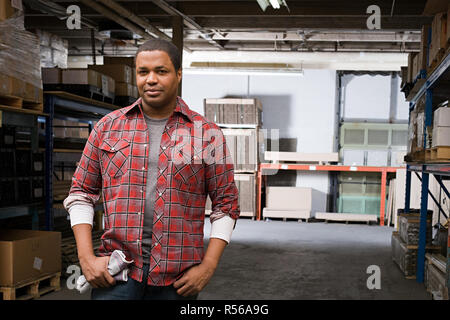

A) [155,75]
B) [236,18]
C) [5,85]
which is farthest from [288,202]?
[155,75]

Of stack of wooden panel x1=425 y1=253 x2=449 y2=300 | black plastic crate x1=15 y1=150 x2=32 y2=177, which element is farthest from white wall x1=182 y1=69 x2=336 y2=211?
black plastic crate x1=15 y1=150 x2=32 y2=177

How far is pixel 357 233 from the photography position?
31.1ft

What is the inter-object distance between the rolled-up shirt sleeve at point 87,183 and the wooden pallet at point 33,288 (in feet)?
9.70

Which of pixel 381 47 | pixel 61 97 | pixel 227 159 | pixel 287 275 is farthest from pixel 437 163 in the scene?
pixel 381 47

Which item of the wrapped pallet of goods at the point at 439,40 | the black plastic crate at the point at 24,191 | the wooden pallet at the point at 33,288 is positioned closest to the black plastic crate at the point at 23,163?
the black plastic crate at the point at 24,191

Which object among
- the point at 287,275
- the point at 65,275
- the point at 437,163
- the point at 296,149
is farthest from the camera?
the point at 296,149

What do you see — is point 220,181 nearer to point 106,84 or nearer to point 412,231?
point 412,231

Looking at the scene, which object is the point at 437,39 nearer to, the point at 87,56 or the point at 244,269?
the point at 244,269

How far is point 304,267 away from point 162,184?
490cm

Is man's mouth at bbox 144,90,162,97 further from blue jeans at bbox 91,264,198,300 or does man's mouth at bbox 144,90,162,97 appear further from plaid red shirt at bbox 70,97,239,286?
blue jeans at bbox 91,264,198,300

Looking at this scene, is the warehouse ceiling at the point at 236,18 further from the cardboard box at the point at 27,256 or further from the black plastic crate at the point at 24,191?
the cardboard box at the point at 27,256

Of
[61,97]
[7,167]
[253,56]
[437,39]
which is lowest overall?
[7,167]

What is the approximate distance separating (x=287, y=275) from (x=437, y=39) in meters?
3.24

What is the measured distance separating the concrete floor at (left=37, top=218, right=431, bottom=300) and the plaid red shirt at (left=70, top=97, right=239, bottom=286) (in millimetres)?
3146
